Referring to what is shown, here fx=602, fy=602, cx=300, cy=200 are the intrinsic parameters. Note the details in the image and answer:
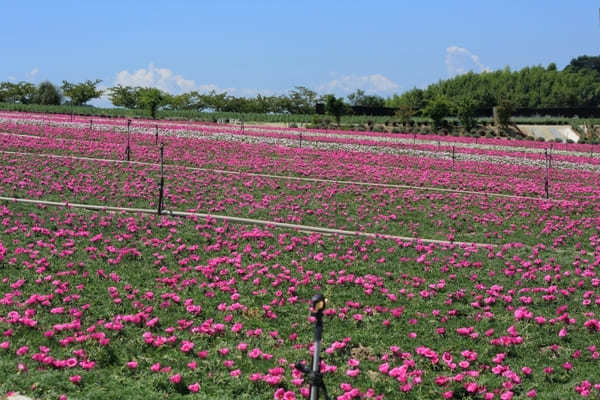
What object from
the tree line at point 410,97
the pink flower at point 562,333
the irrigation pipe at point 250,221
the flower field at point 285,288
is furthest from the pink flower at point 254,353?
the tree line at point 410,97

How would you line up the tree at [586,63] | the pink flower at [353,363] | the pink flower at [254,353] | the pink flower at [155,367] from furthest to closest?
the tree at [586,63]
the pink flower at [254,353]
the pink flower at [353,363]
the pink flower at [155,367]

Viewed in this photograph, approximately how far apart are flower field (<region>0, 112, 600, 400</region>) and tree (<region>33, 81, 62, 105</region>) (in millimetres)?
81094

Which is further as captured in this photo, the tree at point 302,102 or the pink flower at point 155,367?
the tree at point 302,102

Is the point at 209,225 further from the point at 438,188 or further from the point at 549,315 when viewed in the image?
the point at 438,188

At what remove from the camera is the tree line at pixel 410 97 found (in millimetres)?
74438

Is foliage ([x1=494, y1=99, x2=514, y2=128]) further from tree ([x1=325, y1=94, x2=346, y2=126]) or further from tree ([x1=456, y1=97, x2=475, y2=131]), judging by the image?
tree ([x1=325, y1=94, x2=346, y2=126])

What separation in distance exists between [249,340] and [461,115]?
67.6 metres

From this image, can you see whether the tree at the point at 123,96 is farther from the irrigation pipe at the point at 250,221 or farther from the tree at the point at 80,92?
the irrigation pipe at the point at 250,221

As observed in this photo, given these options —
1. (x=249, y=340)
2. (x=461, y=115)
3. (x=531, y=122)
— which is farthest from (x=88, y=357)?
(x=531, y=122)

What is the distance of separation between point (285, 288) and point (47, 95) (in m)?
94.2

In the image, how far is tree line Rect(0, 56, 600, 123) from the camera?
7444 centimetres

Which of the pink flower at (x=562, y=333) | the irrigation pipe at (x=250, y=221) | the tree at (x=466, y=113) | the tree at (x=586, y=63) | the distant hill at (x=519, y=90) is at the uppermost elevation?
the tree at (x=586, y=63)

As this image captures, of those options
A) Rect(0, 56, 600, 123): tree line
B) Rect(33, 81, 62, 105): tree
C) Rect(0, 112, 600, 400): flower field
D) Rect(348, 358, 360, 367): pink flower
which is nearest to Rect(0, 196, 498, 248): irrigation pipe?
Rect(0, 112, 600, 400): flower field

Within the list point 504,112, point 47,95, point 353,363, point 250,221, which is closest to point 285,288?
point 353,363
